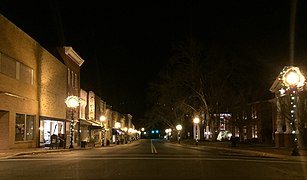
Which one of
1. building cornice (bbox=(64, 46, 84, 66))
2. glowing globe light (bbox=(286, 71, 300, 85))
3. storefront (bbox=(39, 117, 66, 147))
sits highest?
building cornice (bbox=(64, 46, 84, 66))

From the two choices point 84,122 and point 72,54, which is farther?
point 84,122

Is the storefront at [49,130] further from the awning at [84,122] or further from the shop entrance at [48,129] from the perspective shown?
the awning at [84,122]

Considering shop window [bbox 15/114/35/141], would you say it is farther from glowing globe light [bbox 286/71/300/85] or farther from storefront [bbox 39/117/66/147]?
glowing globe light [bbox 286/71/300/85]

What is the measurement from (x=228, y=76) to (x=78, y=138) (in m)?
21.7

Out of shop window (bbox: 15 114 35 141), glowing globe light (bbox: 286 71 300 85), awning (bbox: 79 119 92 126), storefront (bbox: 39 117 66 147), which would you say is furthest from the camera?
awning (bbox: 79 119 92 126)

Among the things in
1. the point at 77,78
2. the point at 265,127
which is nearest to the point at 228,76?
the point at 265,127

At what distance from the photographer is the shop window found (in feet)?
118

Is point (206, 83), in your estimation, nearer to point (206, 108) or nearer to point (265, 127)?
point (206, 108)

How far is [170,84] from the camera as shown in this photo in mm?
61406

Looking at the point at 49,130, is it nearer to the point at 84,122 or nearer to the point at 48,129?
the point at 48,129

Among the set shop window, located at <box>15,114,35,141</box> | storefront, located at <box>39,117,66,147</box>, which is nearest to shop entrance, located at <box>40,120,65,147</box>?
storefront, located at <box>39,117,66,147</box>

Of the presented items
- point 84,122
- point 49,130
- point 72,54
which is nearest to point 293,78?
point 49,130

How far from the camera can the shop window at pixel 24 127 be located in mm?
36031

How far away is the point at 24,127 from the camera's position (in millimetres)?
37500
